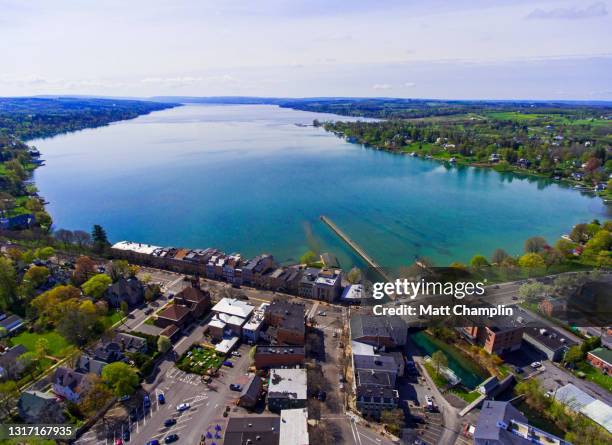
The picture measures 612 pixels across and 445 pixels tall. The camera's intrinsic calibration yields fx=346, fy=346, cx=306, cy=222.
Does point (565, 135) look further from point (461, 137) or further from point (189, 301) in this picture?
point (189, 301)

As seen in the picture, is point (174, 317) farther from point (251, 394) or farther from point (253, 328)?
point (251, 394)

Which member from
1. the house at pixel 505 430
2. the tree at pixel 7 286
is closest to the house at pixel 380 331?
the house at pixel 505 430

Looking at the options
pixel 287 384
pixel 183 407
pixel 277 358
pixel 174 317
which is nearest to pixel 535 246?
pixel 277 358

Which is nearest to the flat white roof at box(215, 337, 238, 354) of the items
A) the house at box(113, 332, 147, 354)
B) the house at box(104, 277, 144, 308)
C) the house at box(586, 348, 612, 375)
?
the house at box(113, 332, 147, 354)

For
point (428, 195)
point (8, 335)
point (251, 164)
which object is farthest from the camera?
point (251, 164)

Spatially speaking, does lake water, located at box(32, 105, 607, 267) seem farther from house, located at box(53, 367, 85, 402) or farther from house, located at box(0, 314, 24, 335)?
house, located at box(53, 367, 85, 402)

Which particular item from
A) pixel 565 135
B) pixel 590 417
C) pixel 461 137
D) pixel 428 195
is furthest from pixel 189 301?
pixel 565 135
